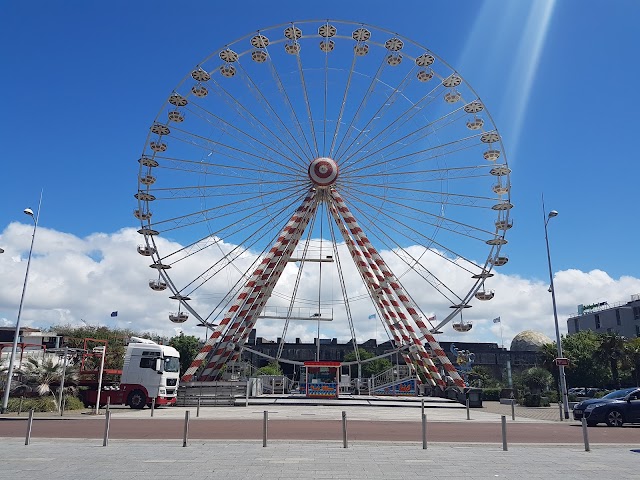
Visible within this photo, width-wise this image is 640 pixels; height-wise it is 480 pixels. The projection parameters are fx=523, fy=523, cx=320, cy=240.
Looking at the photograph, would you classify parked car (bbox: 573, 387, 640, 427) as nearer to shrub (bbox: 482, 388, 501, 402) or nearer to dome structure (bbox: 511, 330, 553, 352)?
shrub (bbox: 482, 388, 501, 402)

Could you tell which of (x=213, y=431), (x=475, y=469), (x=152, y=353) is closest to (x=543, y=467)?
(x=475, y=469)

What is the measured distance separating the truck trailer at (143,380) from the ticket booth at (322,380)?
32.5 ft

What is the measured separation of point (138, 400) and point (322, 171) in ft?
58.0

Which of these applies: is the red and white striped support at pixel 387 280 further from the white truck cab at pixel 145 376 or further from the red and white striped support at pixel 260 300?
the white truck cab at pixel 145 376

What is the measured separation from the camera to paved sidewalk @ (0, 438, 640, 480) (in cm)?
966

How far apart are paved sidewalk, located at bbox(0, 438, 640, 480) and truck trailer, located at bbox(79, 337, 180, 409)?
14945 mm

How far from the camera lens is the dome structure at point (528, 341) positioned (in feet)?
303

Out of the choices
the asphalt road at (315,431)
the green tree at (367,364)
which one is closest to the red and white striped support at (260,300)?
the asphalt road at (315,431)

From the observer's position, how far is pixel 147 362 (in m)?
28.9

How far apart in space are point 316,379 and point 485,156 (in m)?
19.0

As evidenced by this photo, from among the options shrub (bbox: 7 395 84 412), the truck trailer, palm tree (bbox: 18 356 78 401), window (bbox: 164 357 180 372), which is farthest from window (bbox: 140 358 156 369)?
shrub (bbox: 7 395 84 412)

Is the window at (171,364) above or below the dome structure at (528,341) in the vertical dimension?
below

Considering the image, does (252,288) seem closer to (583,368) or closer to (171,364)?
(171,364)

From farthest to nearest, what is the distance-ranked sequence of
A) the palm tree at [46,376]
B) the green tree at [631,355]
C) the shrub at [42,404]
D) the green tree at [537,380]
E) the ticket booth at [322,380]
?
1. the green tree at [537,380]
2. the green tree at [631,355]
3. the ticket booth at [322,380]
4. the palm tree at [46,376]
5. the shrub at [42,404]
